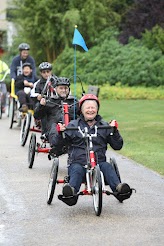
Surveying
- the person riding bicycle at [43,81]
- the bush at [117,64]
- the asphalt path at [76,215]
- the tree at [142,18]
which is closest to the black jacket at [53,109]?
the person riding bicycle at [43,81]

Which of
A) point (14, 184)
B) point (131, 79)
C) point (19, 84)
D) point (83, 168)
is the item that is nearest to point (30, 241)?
point (83, 168)

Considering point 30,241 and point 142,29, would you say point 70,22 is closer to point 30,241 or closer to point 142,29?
point 142,29

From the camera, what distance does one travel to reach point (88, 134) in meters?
9.67

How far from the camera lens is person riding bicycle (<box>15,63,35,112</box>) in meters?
18.2

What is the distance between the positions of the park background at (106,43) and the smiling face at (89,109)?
49.9 ft

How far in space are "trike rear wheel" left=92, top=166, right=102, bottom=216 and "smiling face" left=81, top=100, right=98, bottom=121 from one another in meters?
0.75

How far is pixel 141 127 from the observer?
60.8ft

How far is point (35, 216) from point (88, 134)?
1157mm

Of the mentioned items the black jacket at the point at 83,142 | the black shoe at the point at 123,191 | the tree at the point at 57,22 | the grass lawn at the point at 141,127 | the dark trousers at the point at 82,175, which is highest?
the tree at the point at 57,22

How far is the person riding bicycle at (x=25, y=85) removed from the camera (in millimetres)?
18172

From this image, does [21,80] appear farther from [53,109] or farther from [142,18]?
[142,18]

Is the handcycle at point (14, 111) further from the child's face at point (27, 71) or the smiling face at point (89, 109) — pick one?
the smiling face at point (89, 109)

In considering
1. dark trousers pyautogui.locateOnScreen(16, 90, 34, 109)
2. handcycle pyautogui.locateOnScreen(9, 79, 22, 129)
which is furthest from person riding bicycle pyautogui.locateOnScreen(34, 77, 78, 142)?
handcycle pyautogui.locateOnScreen(9, 79, 22, 129)

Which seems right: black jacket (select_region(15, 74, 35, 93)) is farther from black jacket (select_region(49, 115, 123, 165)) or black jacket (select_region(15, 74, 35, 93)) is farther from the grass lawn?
black jacket (select_region(49, 115, 123, 165))
